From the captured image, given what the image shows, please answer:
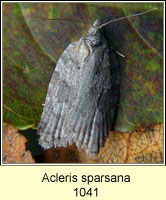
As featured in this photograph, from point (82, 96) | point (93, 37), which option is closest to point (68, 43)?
point (93, 37)

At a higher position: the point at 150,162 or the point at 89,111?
the point at 89,111

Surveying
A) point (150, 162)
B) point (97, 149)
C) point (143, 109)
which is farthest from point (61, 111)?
point (150, 162)

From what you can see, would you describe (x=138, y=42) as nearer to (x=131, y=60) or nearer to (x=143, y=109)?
(x=131, y=60)

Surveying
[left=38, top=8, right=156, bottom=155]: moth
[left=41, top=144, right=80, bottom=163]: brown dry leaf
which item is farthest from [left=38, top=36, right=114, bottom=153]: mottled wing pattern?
[left=41, top=144, right=80, bottom=163]: brown dry leaf

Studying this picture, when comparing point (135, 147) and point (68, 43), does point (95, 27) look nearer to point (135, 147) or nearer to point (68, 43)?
point (68, 43)

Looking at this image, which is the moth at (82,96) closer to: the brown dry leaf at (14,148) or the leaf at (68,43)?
the leaf at (68,43)

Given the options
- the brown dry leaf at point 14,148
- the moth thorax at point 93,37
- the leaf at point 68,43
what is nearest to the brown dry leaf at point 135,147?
the leaf at point 68,43

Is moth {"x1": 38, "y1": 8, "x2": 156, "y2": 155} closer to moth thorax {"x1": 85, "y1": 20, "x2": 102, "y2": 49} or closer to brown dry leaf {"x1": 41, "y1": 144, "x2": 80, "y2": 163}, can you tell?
moth thorax {"x1": 85, "y1": 20, "x2": 102, "y2": 49}
